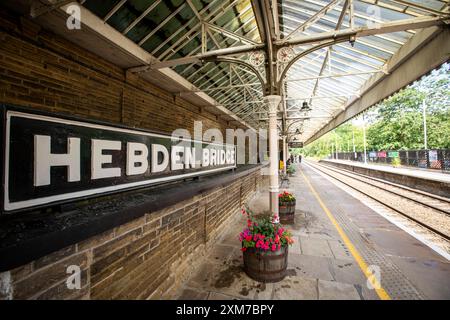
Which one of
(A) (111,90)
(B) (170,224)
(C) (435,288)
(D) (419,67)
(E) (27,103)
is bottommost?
(C) (435,288)

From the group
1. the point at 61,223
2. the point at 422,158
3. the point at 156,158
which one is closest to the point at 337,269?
the point at 156,158

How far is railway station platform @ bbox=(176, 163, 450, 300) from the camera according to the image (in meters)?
2.80

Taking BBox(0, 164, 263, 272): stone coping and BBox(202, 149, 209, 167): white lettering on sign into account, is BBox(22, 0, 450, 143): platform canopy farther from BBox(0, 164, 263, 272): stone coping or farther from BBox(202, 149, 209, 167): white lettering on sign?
BBox(0, 164, 263, 272): stone coping

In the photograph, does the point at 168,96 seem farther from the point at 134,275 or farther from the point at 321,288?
the point at 321,288

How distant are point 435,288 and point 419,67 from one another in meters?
4.89

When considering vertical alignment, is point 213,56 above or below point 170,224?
above

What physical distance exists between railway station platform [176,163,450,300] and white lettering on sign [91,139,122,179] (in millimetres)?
1988

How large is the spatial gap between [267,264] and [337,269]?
4.45ft

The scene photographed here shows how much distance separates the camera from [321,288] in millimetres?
2885

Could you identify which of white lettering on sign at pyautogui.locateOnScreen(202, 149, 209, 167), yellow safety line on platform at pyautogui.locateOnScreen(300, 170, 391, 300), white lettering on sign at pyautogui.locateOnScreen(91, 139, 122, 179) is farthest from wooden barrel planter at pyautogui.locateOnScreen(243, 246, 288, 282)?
white lettering on sign at pyautogui.locateOnScreen(91, 139, 122, 179)

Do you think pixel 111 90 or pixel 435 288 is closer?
pixel 435 288

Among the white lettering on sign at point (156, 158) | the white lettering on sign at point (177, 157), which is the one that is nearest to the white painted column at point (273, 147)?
the white lettering on sign at point (177, 157)
